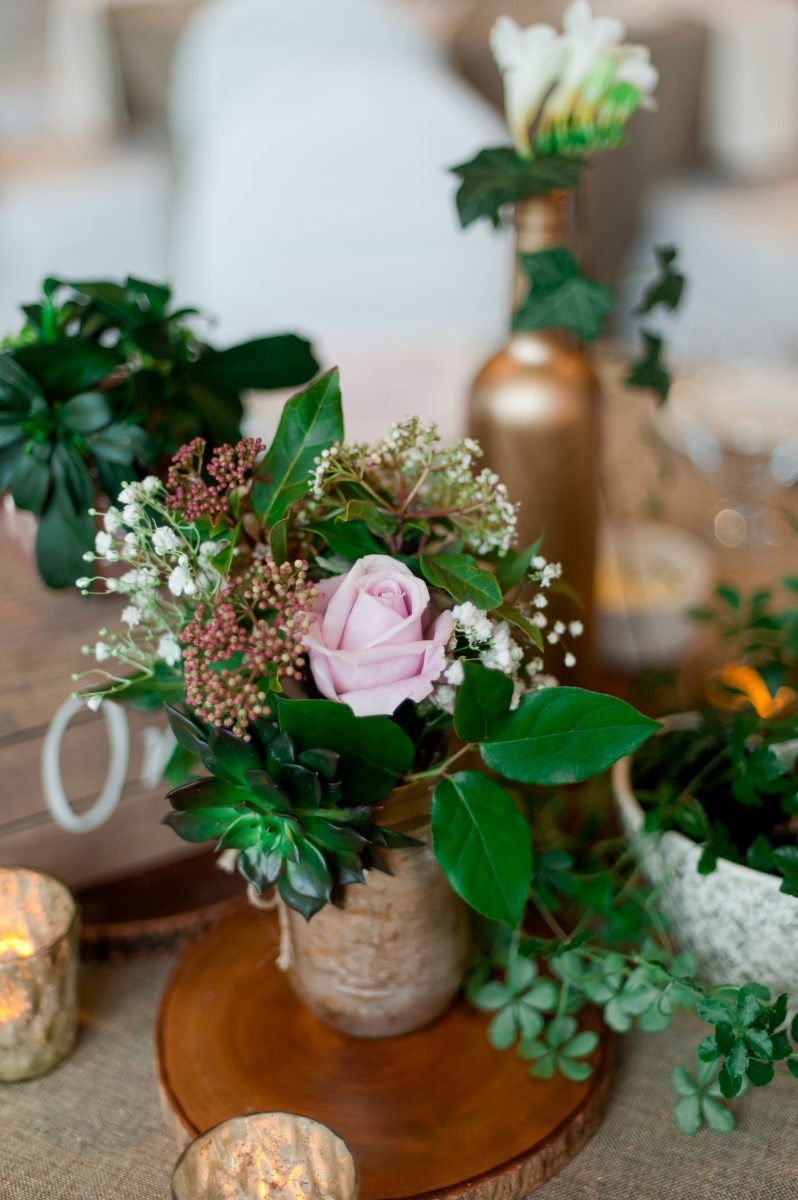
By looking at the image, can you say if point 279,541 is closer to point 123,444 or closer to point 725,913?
point 123,444

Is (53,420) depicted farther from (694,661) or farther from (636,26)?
(636,26)

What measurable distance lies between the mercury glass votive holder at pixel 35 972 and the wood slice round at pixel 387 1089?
0.06 meters

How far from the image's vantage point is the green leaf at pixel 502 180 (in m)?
0.68

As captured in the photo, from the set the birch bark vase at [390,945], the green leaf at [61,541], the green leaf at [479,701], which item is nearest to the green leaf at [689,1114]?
the birch bark vase at [390,945]

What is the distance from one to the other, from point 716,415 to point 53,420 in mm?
810

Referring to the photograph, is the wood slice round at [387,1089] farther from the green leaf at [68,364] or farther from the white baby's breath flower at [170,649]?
the green leaf at [68,364]

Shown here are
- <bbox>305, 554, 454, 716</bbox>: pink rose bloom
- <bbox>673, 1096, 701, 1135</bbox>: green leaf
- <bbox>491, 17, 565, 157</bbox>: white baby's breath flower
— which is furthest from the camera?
<bbox>491, 17, 565, 157</bbox>: white baby's breath flower

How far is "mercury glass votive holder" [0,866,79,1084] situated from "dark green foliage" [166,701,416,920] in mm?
131

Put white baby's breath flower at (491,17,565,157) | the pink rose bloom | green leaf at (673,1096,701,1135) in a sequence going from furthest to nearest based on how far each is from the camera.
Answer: white baby's breath flower at (491,17,565,157) → green leaf at (673,1096,701,1135) → the pink rose bloom

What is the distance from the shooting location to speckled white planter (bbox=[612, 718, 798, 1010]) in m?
0.57

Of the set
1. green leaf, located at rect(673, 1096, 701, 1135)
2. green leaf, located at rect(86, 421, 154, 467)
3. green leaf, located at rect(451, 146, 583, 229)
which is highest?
green leaf, located at rect(451, 146, 583, 229)

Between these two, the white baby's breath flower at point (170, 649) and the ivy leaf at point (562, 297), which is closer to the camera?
the white baby's breath flower at point (170, 649)

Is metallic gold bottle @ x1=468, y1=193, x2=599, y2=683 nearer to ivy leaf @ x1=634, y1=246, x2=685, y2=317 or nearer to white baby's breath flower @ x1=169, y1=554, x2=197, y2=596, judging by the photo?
ivy leaf @ x1=634, y1=246, x2=685, y2=317

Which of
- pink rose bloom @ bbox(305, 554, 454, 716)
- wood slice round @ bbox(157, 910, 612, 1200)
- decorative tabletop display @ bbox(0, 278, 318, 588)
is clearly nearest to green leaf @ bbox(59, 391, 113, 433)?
decorative tabletop display @ bbox(0, 278, 318, 588)
